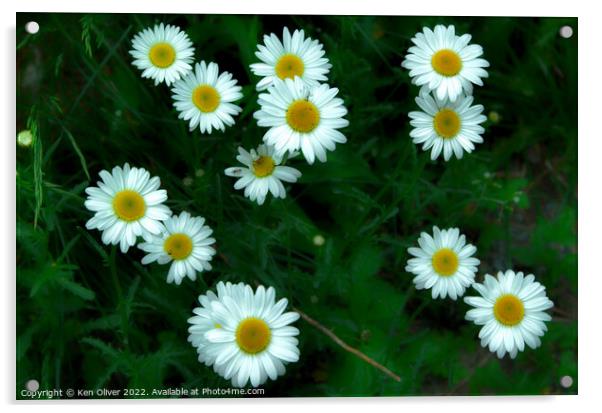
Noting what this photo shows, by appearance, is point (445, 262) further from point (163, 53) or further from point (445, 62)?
point (163, 53)

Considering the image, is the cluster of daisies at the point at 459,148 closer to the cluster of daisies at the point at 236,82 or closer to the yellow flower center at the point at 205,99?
the cluster of daisies at the point at 236,82

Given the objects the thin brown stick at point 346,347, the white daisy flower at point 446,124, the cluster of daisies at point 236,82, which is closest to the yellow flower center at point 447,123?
the white daisy flower at point 446,124

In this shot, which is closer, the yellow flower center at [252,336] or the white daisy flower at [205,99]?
the yellow flower center at [252,336]

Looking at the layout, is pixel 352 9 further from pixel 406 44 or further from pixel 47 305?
pixel 47 305

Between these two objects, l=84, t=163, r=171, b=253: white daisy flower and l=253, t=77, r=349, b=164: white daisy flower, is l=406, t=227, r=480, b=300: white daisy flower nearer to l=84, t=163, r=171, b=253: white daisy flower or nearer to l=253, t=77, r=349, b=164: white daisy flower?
l=253, t=77, r=349, b=164: white daisy flower

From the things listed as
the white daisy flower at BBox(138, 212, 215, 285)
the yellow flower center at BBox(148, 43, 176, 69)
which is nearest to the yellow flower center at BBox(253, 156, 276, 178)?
Result: the white daisy flower at BBox(138, 212, 215, 285)

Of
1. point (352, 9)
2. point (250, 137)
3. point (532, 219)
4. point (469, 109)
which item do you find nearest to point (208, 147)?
point (250, 137)

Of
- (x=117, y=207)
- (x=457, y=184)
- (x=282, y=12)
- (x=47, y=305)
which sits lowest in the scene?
(x=47, y=305)
